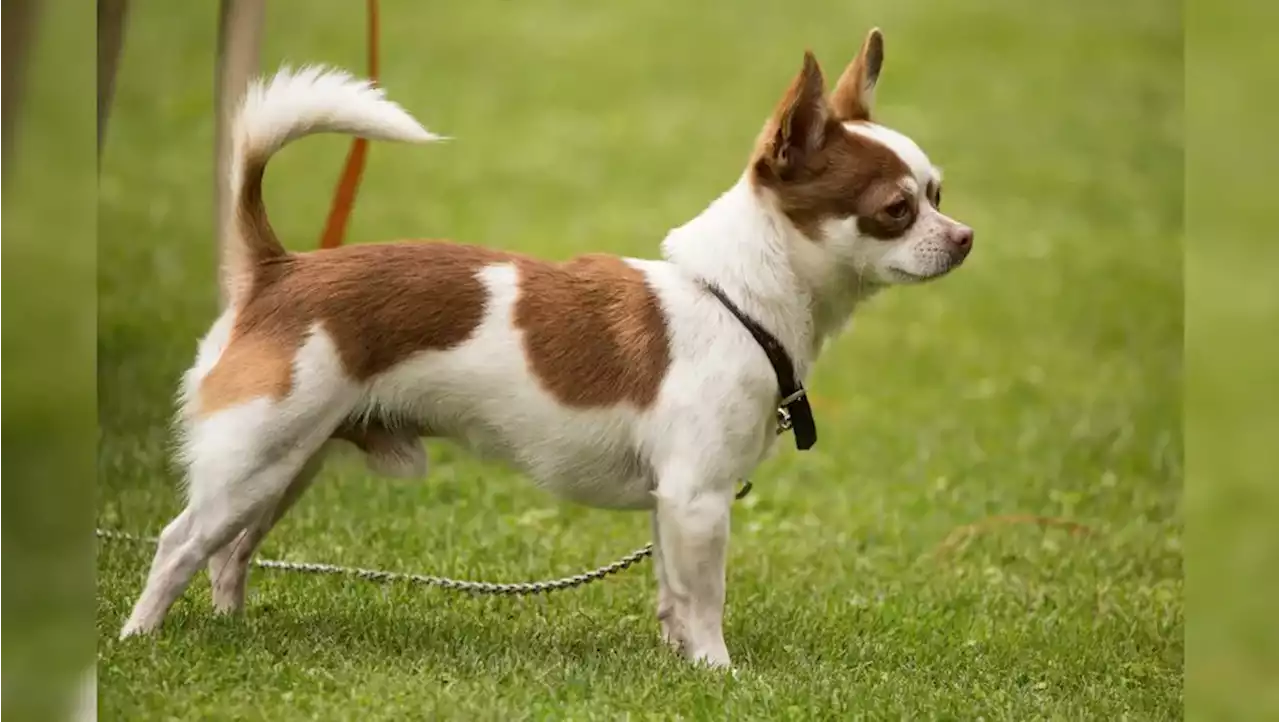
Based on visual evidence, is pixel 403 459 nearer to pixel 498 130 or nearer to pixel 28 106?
pixel 28 106

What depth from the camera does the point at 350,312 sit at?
105 inches

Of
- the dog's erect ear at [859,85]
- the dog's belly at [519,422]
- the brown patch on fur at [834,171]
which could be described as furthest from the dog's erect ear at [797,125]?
the dog's belly at [519,422]

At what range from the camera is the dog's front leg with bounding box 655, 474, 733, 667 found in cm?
275

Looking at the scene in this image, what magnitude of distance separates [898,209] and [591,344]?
55 cm

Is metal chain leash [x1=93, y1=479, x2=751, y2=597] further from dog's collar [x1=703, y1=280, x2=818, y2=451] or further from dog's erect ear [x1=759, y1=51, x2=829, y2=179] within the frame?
dog's erect ear [x1=759, y1=51, x2=829, y2=179]

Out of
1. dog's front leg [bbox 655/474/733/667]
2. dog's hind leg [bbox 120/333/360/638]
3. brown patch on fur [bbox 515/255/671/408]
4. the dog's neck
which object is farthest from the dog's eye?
dog's hind leg [bbox 120/333/360/638]

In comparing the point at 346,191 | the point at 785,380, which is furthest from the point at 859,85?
the point at 346,191

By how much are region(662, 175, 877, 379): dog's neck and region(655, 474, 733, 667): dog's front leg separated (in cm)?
29

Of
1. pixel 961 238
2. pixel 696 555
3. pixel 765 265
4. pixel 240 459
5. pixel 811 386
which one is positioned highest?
pixel 961 238

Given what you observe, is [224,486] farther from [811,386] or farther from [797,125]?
[811,386]

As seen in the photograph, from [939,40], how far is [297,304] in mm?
2123

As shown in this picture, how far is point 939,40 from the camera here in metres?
4.18

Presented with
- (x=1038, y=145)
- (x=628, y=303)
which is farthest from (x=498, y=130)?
(x=628, y=303)

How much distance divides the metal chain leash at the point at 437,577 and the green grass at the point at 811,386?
0.04m
